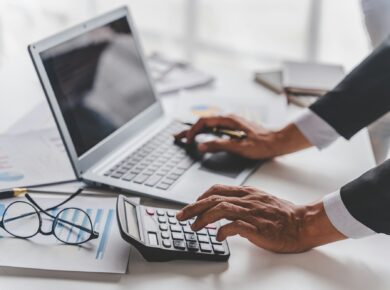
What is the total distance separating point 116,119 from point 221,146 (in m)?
0.22

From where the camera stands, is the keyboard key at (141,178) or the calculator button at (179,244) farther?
the keyboard key at (141,178)

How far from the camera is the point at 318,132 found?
1231 millimetres

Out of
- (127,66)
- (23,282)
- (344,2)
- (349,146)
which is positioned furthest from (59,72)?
(344,2)

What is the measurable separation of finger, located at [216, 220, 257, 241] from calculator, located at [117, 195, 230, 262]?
0.07 feet

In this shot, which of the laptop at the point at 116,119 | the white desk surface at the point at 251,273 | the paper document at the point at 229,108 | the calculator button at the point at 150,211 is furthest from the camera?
the paper document at the point at 229,108

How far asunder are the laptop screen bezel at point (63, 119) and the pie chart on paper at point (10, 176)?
114 millimetres

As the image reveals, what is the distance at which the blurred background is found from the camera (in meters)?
2.51

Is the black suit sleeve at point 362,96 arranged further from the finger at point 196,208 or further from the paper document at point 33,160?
the paper document at point 33,160

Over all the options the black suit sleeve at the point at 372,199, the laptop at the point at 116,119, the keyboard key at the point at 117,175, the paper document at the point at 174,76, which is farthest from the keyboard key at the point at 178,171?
the paper document at the point at 174,76

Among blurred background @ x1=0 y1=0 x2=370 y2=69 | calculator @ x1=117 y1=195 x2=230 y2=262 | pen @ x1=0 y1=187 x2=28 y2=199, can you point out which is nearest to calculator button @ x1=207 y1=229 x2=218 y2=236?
calculator @ x1=117 y1=195 x2=230 y2=262

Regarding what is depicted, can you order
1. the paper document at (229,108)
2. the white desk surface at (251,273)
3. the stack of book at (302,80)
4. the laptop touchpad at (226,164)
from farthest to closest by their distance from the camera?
the stack of book at (302,80)
the paper document at (229,108)
the laptop touchpad at (226,164)
the white desk surface at (251,273)

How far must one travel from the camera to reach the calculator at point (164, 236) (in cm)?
86

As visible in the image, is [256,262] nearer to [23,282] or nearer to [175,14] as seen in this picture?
[23,282]

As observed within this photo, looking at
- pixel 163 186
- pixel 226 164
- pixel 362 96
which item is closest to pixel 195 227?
pixel 163 186
